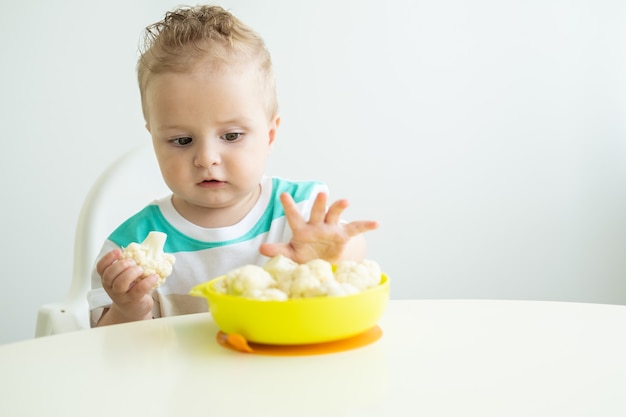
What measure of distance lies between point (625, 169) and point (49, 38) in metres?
1.99

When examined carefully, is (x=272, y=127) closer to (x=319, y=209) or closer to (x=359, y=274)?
(x=319, y=209)

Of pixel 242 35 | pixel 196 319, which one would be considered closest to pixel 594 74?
pixel 242 35

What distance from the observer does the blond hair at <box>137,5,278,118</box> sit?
1208 millimetres

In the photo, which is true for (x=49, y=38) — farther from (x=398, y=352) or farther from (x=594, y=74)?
(x=398, y=352)

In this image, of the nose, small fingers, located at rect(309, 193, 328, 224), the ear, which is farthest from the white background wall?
small fingers, located at rect(309, 193, 328, 224)

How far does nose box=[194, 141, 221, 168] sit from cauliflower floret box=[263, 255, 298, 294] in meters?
0.38

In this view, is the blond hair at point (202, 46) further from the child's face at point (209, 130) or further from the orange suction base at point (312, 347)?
the orange suction base at point (312, 347)

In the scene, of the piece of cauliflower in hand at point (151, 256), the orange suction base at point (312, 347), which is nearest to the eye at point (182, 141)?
the piece of cauliflower in hand at point (151, 256)

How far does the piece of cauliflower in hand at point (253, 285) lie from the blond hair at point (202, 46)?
20.6 inches

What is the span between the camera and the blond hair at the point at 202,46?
3.96 ft

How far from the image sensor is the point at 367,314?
0.75 meters

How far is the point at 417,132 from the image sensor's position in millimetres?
2695

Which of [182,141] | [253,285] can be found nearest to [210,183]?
[182,141]

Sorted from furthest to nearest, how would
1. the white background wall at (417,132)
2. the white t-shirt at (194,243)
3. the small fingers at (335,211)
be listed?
the white background wall at (417,132) → the white t-shirt at (194,243) → the small fingers at (335,211)
